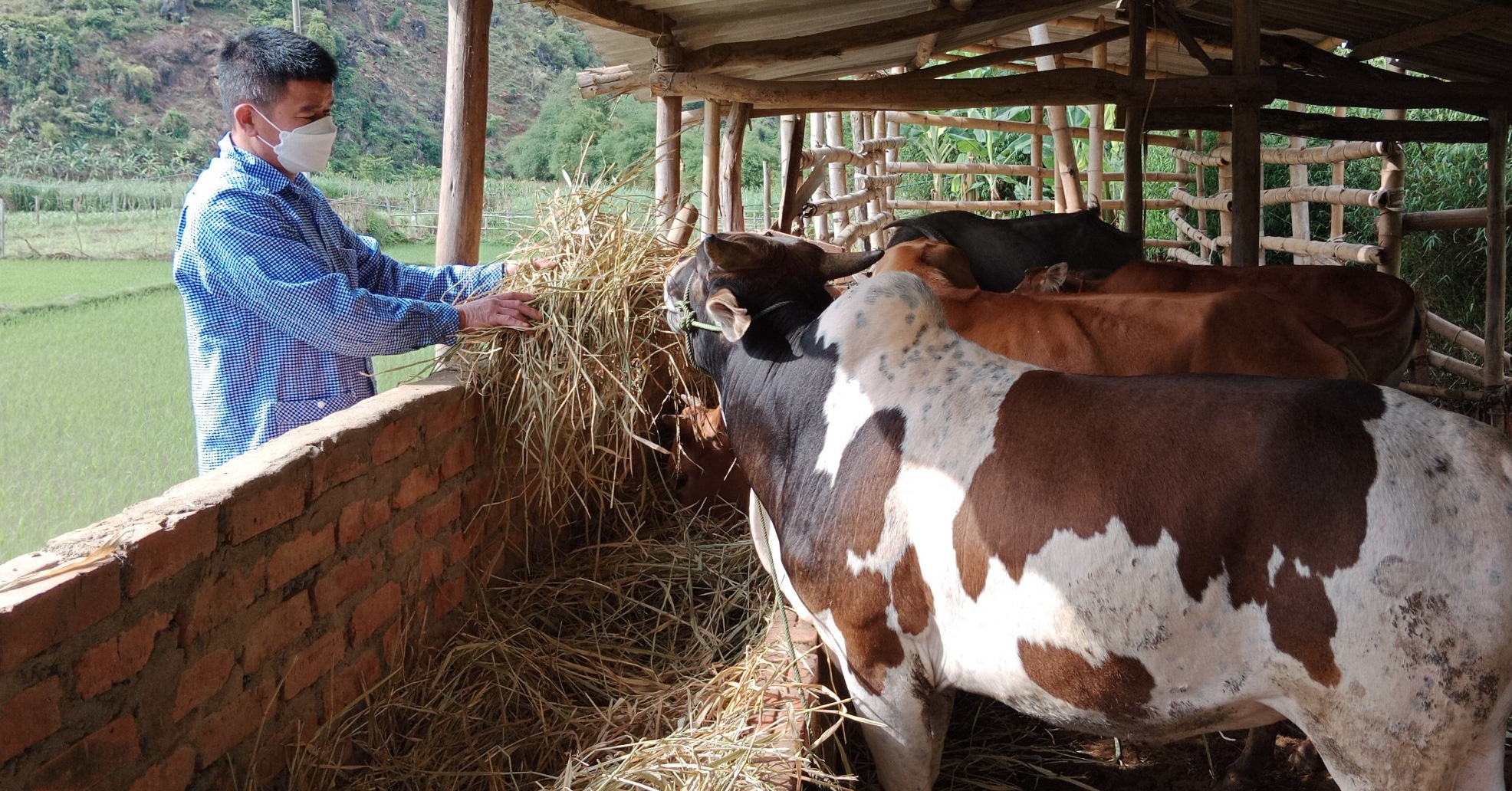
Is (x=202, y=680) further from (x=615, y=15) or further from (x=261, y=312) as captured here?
(x=615, y=15)

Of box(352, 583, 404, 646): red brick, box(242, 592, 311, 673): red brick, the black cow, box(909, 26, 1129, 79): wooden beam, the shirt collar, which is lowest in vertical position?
box(352, 583, 404, 646): red brick

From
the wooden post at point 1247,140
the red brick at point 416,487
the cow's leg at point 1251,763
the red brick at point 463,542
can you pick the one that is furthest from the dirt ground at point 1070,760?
the wooden post at point 1247,140

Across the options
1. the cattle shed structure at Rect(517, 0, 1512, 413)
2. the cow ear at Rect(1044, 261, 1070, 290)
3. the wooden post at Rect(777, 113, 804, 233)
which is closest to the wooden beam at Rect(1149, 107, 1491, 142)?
the cattle shed structure at Rect(517, 0, 1512, 413)

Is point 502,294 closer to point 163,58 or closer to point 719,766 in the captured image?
point 719,766

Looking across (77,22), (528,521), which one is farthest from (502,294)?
(77,22)

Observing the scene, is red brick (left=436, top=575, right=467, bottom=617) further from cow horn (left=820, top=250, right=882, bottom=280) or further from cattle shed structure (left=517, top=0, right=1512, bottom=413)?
cattle shed structure (left=517, top=0, right=1512, bottom=413)

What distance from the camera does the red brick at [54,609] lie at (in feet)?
5.66

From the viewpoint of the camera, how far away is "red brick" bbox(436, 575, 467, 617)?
3400 millimetres

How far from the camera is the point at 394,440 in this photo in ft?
9.96

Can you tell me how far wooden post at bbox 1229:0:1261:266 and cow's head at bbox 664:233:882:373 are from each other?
372 centimetres

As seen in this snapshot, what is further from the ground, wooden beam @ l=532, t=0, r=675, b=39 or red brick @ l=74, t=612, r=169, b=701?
wooden beam @ l=532, t=0, r=675, b=39

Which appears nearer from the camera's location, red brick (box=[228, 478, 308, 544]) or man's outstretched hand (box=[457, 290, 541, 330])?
red brick (box=[228, 478, 308, 544])

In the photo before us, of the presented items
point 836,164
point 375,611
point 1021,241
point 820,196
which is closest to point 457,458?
point 375,611

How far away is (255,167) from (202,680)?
1.53 m
